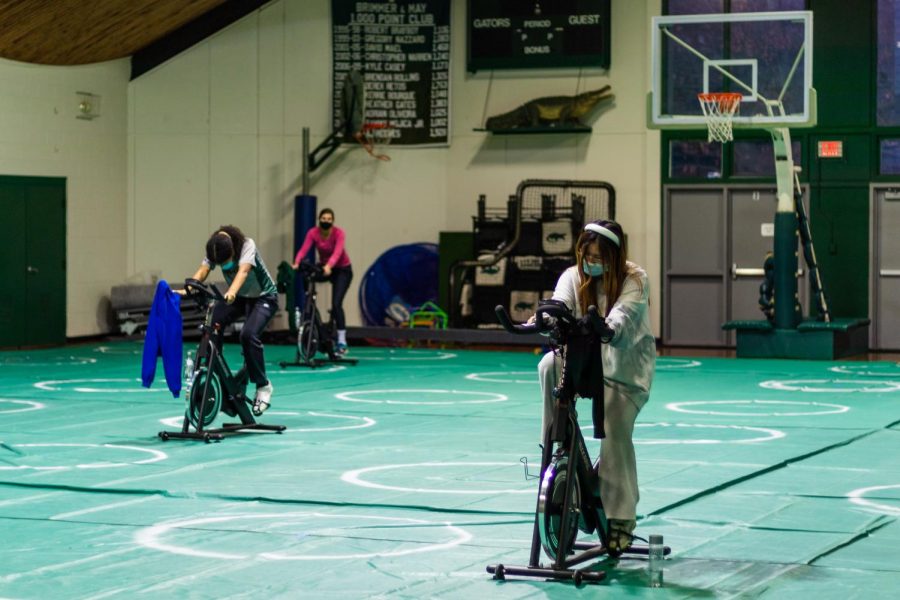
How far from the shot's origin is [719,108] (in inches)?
818

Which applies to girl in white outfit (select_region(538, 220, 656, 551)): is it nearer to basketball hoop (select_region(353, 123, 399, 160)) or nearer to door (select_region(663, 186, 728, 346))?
door (select_region(663, 186, 728, 346))

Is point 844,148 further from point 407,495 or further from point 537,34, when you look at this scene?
point 407,495

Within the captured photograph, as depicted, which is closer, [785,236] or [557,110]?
[785,236]

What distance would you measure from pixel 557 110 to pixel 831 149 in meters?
4.46

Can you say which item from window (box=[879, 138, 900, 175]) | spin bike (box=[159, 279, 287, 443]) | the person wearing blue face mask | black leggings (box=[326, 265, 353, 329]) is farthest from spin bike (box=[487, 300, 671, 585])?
window (box=[879, 138, 900, 175])

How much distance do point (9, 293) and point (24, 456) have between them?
12352mm

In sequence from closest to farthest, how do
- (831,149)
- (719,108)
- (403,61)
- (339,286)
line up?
(339,286), (719,108), (831,149), (403,61)

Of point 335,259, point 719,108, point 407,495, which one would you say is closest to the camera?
point 407,495

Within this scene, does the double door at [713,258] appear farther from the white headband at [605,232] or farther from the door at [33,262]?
the white headband at [605,232]

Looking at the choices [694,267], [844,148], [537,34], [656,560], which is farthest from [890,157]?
[656,560]

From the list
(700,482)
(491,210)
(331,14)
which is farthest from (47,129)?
(700,482)

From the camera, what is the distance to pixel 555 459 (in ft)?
22.8

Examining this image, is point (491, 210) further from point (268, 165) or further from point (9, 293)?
point (9, 293)

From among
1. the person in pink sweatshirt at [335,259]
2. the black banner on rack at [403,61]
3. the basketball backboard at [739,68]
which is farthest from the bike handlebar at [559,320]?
the black banner on rack at [403,61]
